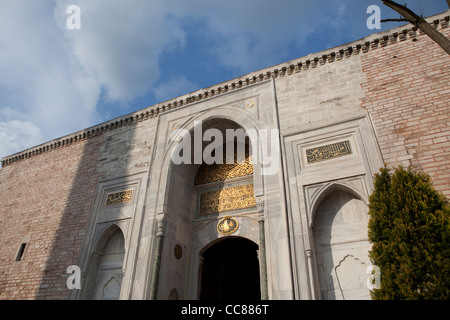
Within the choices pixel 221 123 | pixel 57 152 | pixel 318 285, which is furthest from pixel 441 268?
pixel 57 152

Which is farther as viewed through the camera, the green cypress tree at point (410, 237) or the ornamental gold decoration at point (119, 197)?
the ornamental gold decoration at point (119, 197)

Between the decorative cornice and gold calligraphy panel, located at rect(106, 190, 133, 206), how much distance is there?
218cm

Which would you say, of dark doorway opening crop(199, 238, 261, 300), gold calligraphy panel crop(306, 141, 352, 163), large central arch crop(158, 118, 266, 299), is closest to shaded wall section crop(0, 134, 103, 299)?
large central arch crop(158, 118, 266, 299)

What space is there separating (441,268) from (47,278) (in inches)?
303

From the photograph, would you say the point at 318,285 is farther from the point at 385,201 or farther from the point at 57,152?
the point at 57,152

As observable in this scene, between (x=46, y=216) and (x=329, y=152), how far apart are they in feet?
24.5

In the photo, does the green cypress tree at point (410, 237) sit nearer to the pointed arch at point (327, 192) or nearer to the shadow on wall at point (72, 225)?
the pointed arch at point (327, 192)

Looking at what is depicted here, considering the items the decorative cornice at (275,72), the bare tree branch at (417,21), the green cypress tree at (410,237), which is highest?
the decorative cornice at (275,72)

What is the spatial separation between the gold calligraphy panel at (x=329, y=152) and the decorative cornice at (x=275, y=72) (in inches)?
82.3

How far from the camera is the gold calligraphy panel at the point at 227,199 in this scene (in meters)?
6.86

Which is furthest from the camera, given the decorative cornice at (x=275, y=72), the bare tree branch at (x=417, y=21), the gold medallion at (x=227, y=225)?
the gold medallion at (x=227, y=225)

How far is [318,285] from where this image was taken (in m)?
4.74

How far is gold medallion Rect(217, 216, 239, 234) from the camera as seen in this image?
6.66 metres

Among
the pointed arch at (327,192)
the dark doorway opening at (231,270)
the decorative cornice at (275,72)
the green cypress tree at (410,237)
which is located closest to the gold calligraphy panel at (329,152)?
the pointed arch at (327,192)
